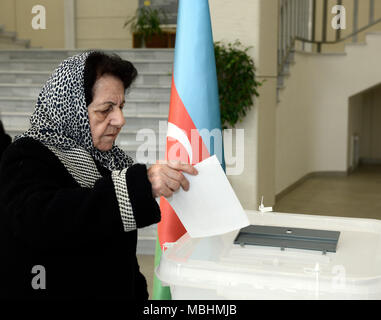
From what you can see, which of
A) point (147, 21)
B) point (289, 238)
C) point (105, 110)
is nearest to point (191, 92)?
point (105, 110)

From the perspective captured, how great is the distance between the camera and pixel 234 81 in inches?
170

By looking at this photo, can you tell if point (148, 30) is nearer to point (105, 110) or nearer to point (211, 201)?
point (105, 110)

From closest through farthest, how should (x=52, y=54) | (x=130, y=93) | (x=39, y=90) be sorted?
(x=130, y=93)
(x=39, y=90)
(x=52, y=54)

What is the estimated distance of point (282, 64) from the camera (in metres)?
6.20

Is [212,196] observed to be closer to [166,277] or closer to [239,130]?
[166,277]

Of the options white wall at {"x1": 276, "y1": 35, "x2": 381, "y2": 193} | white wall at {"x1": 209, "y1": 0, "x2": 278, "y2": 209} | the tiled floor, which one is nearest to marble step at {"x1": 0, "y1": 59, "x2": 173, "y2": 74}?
white wall at {"x1": 209, "y1": 0, "x2": 278, "y2": 209}

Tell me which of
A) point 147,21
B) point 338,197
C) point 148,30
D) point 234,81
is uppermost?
point 147,21

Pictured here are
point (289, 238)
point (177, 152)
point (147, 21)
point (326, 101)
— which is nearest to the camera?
point (289, 238)

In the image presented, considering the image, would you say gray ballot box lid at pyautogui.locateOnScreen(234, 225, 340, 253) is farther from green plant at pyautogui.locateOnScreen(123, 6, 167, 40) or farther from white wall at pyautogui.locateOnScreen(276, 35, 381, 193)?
green plant at pyautogui.locateOnScreen(123, 6, 167, 40)

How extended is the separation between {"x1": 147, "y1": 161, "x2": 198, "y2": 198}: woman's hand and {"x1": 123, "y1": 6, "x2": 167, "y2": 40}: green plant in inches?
258

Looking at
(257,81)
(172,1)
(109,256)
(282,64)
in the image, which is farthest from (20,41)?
(109,256)

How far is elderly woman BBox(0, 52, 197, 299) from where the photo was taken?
3.58ft

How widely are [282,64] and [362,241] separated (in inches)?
201

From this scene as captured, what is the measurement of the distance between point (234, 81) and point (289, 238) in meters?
3.19
